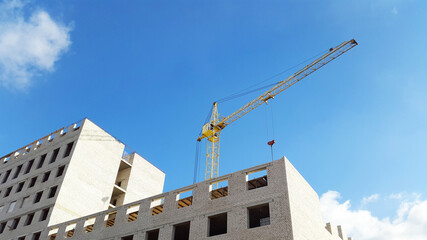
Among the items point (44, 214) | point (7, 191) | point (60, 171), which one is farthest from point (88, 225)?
point (7, 191)

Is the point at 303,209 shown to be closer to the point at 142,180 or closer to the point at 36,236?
the point at 36,236

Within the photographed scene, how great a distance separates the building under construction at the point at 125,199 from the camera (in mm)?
24984

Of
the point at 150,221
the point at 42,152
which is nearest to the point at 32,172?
the point at 42,152

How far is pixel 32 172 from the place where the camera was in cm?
4625

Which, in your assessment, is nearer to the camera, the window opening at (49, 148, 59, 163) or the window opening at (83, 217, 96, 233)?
the window opening at (83, 217, 96, 233)

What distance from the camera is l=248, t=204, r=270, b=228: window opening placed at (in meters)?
25.8

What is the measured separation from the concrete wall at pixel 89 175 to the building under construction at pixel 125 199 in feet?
0.38

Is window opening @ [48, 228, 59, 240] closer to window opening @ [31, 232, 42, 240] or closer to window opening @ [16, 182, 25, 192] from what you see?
window opening @ [31, 232, 42, 240]

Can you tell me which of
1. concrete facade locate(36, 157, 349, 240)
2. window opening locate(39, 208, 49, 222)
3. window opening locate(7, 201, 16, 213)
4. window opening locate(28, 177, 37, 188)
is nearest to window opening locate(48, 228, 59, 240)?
window opening locate(39, 208, 49, 222)

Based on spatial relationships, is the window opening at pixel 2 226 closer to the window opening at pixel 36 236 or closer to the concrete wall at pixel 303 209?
the window opening at pixel 36 236

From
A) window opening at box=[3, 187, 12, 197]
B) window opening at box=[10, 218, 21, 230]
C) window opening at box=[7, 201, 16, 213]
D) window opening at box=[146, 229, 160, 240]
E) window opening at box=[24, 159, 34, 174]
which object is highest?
window opening at box=[24, 159, 34, 174]

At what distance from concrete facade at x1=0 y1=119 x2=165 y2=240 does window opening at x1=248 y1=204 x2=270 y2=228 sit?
22.6 metres

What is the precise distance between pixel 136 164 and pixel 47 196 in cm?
1399

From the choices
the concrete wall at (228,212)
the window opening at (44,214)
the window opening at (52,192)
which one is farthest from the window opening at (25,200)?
the concrete wall at (228,212)
